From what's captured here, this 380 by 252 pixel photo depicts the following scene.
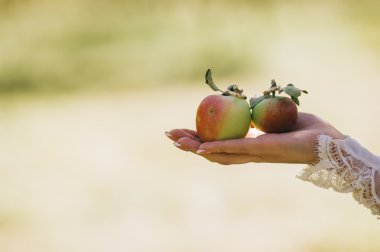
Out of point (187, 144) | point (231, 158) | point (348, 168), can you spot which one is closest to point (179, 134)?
point (187, 144)

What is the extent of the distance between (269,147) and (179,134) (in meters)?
0.36

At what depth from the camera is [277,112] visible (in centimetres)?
253

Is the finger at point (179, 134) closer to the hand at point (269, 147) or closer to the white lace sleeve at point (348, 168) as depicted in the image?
the hand at point (269, 147)

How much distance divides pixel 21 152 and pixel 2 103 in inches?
60.9

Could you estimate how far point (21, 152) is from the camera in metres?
5.99

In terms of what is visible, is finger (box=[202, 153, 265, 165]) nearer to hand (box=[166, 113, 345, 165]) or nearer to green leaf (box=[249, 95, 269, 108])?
hand (box=[166, 113, 345, 165])

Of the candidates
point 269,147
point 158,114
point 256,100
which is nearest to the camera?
point 269,147

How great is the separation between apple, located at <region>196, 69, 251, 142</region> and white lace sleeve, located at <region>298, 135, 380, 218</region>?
0.95ft

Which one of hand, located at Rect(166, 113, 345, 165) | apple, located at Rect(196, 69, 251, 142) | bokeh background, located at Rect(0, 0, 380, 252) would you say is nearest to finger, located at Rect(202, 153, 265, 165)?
hand, located at Rect(166, 113, 345, 165)

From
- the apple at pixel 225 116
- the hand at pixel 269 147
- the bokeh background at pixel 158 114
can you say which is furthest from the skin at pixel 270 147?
the bokeh background at pixel 158 114

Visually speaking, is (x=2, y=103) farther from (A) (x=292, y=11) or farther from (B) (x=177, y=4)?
(A) (x=292, y=11)

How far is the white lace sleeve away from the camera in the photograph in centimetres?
241

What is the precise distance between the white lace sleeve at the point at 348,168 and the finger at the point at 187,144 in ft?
1.29

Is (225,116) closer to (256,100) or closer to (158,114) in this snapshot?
(256,100)
